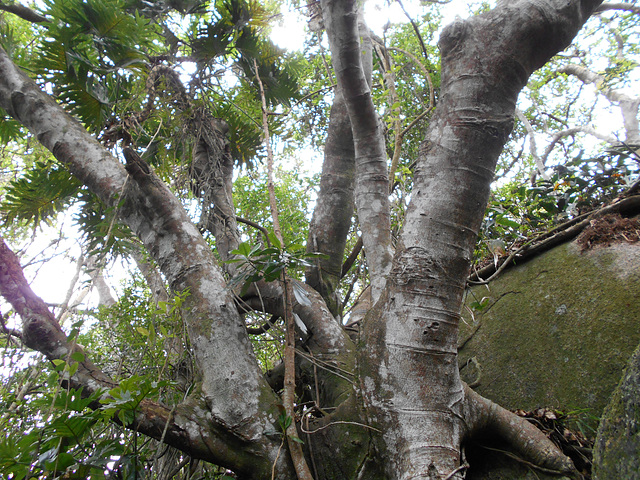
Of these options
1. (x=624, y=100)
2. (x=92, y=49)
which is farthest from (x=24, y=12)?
(x=624, y=100)

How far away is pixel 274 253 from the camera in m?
1.60

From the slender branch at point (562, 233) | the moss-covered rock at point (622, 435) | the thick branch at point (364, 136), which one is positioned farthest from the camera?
the slender branch at point (562, 233)

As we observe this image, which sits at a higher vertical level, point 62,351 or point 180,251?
point 180,251

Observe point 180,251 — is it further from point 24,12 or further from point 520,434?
point 24,12

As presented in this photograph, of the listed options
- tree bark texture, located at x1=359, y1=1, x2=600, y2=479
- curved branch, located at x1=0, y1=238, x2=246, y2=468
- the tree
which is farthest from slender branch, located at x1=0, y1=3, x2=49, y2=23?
tree bark texture, located at x1=359, y1=1, x2=600, y2=479

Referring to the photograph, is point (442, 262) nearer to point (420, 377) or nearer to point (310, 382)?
point (420, 377)

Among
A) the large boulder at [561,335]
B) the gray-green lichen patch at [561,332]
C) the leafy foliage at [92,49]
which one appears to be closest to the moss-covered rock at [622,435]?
the large boulder at [561,335]

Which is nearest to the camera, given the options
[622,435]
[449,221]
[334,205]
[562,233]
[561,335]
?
[622,435]

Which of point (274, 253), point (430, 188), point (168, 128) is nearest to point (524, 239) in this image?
point (430, 188)

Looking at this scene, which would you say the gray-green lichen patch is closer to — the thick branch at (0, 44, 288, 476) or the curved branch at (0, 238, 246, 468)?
the thick branch at (0, 44, 288, 476)

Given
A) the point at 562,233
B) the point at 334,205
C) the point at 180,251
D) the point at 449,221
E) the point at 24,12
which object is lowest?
the point at 562,233

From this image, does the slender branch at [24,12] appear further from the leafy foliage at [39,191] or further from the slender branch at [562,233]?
the slender branch at [562,233]

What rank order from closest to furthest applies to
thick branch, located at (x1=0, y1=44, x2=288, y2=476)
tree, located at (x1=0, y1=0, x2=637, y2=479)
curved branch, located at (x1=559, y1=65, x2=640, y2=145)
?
tree, located at (x1=0, y1=0, x2=637, y2=479) < thick branch, located at (x1=0, y1=44, x2=288, y2=476) < curved branch, located at (x1=559, y1=65, x2=640, y2=145)

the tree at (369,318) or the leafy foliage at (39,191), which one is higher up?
the leafy foliage at (39,191)
